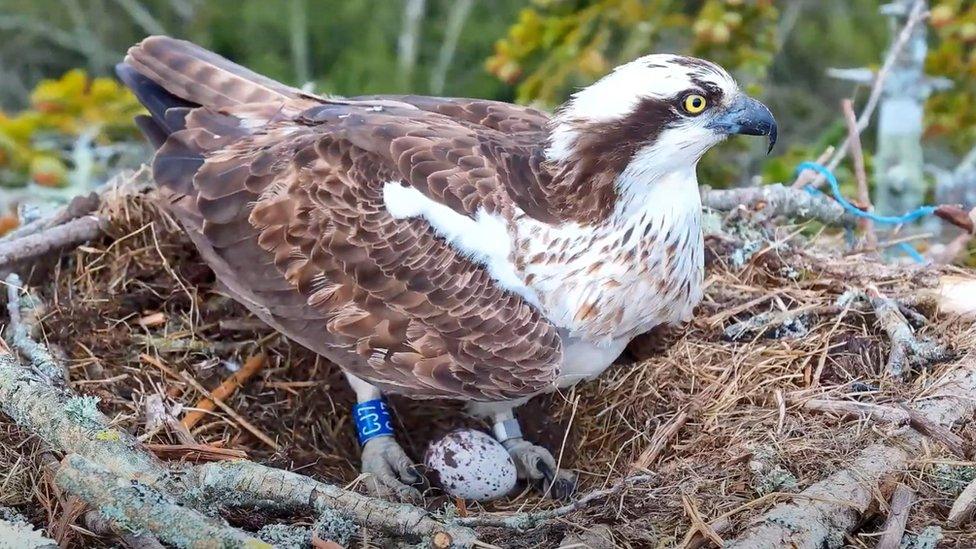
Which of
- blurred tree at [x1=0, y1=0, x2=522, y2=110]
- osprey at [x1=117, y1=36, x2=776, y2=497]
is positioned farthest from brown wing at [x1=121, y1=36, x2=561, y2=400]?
blurred tree at [x1=0, y1=0, x2=522, y2=110]

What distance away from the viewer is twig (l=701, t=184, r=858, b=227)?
13.7 feet

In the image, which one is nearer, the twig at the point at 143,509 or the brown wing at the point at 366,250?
the twig at the point at 143,509

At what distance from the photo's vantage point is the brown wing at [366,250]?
11.0 ft

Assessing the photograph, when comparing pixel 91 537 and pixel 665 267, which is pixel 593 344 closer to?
pixel 665 267

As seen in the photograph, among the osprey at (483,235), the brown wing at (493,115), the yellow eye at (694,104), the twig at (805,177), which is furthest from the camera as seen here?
the twig at (805,177)

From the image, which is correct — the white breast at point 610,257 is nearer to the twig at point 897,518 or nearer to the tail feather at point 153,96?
the twig at point 897,518

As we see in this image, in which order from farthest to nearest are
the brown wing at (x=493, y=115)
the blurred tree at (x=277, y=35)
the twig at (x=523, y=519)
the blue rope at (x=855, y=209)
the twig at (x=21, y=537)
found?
1. the blurred tree at (x=277, y=35)
2. the blue rope at (x=855, y=209)
3. the brown wing at (x=493, y=115)
4. the twig at (x=523, y=519)
5. the twig at (x=21, y=537)

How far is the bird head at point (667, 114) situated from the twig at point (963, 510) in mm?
1216

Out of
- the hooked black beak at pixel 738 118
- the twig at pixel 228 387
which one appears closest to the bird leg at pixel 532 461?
the twig at pixel 228 387

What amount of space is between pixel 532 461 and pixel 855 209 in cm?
166

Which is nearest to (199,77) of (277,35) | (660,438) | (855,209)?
(660,438)

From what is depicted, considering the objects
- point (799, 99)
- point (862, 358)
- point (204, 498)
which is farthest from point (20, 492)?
point (799, 99)

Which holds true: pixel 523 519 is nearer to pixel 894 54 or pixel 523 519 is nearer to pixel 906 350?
pixel 906 350

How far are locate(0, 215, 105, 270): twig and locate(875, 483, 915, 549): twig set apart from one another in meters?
3.04
